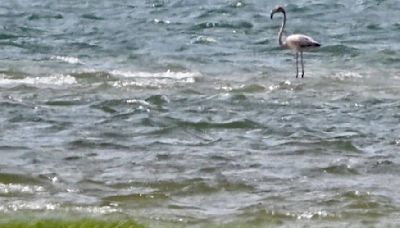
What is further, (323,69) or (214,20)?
(214,20)

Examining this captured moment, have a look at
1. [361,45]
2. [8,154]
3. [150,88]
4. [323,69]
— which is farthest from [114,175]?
[361,45]

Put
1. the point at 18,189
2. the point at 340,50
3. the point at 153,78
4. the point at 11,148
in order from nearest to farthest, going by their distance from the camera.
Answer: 1. the point at 18,189
2. the point at 11,148
3. the point at 153,78
4. the point at 340,50

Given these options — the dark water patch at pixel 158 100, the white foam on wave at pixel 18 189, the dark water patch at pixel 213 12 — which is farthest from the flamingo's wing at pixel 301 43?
the white foam on wave at pixel 18 189

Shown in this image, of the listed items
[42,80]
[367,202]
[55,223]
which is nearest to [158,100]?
[42,80]

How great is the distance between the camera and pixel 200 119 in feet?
46.2

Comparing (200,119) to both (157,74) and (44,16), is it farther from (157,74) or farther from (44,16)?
(44,16)

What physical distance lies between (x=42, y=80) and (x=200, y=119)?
12.0 ft

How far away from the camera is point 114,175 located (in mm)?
11047

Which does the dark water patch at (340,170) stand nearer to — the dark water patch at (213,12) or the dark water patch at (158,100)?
the dark water patch at (158,100)

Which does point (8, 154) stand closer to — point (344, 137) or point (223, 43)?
point (344, 137)

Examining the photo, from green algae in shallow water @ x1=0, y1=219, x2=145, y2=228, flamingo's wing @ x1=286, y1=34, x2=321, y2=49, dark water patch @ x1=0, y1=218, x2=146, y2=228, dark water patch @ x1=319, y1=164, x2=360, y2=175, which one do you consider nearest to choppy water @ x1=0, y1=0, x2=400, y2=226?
dark water patch @ x1=319, y1=164, x2=360, y2=175

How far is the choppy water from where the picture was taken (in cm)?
1006

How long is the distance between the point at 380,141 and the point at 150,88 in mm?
4396

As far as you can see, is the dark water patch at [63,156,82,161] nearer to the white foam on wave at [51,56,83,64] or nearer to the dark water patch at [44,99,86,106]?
the dark water patch at [44,99,86,106]
